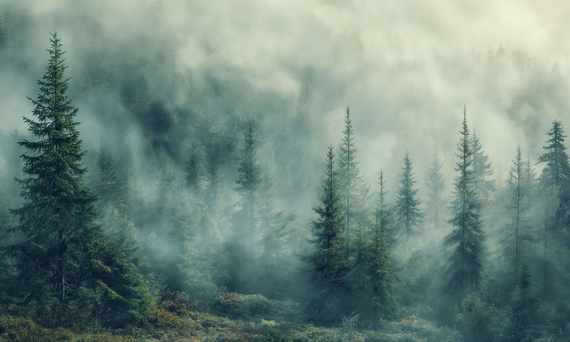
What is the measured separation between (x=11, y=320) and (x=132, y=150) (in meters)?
162

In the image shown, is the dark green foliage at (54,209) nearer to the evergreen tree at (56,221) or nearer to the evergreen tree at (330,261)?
the evergreen tree at (56,221)

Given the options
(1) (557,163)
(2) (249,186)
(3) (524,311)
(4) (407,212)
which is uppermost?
(1) (557,163)

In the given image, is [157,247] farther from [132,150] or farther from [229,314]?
[132,150]

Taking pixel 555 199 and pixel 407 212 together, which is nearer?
pixel 555 199

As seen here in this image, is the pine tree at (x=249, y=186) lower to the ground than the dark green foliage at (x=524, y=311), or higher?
higher

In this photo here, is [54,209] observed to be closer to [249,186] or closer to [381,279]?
[381,279]

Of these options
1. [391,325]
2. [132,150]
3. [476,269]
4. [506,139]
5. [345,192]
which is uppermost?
[506,139]

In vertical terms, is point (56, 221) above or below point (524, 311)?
above

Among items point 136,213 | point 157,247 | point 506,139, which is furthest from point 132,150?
point 506,139

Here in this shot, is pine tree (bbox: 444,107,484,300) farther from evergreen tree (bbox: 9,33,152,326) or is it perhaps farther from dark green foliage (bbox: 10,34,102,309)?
dark green foliage (bbox: 10,34,102,309)

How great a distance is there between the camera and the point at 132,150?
180 meters

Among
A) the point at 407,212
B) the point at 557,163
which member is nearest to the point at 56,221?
the point at 407,212

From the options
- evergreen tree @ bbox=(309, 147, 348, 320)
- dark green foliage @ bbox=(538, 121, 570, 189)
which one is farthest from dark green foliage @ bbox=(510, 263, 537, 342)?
dark green foliage @ bbox=(538, 121, 570, 189)

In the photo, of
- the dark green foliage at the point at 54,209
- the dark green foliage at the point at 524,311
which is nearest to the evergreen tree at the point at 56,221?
the dark green foliage at the point at 54,209
